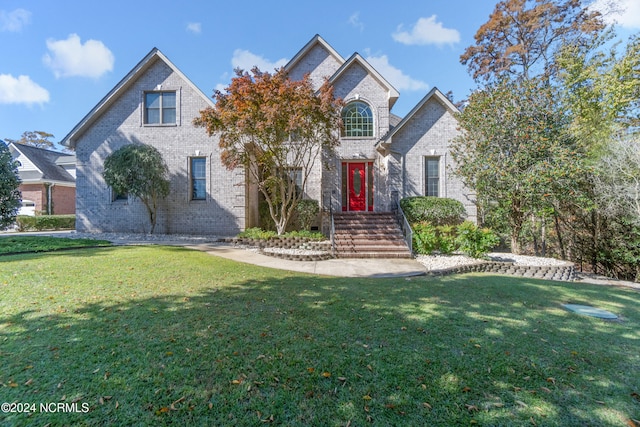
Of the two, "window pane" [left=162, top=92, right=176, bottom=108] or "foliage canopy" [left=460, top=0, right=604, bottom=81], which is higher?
"foliage canopy" [left=460, top=0, right=604, bottom=81]

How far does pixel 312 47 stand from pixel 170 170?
10454mm

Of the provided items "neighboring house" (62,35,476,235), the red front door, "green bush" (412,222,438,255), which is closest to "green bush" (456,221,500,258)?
A: "green bush" (412,222,438,255)

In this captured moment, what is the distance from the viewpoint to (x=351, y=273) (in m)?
7.54

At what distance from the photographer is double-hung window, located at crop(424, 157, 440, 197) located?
13.4m

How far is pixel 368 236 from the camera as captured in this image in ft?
35.1

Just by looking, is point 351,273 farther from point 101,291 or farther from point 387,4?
point 387,4

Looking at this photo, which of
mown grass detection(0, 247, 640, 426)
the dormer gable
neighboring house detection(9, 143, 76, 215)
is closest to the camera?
mown grass detection(0, 247, 640, 426)

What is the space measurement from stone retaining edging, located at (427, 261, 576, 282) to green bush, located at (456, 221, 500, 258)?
0.74 metres

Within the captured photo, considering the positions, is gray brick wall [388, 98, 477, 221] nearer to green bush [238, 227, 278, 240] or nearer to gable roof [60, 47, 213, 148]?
green bush [238, 227, 278, 240]

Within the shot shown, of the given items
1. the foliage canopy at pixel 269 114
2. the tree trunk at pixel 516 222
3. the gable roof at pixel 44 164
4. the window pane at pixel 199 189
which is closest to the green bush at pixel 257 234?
the foliage canopy at pixel 269 114

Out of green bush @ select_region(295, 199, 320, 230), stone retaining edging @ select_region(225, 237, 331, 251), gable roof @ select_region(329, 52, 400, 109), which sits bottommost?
stone retaining edging @ select_region(225, 237, 331, 251)

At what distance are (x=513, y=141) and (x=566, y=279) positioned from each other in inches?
203

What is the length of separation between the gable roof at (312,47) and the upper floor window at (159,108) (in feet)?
21.1

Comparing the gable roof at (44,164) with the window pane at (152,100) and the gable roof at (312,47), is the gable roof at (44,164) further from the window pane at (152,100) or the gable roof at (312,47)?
the gable roof at (312,47)
